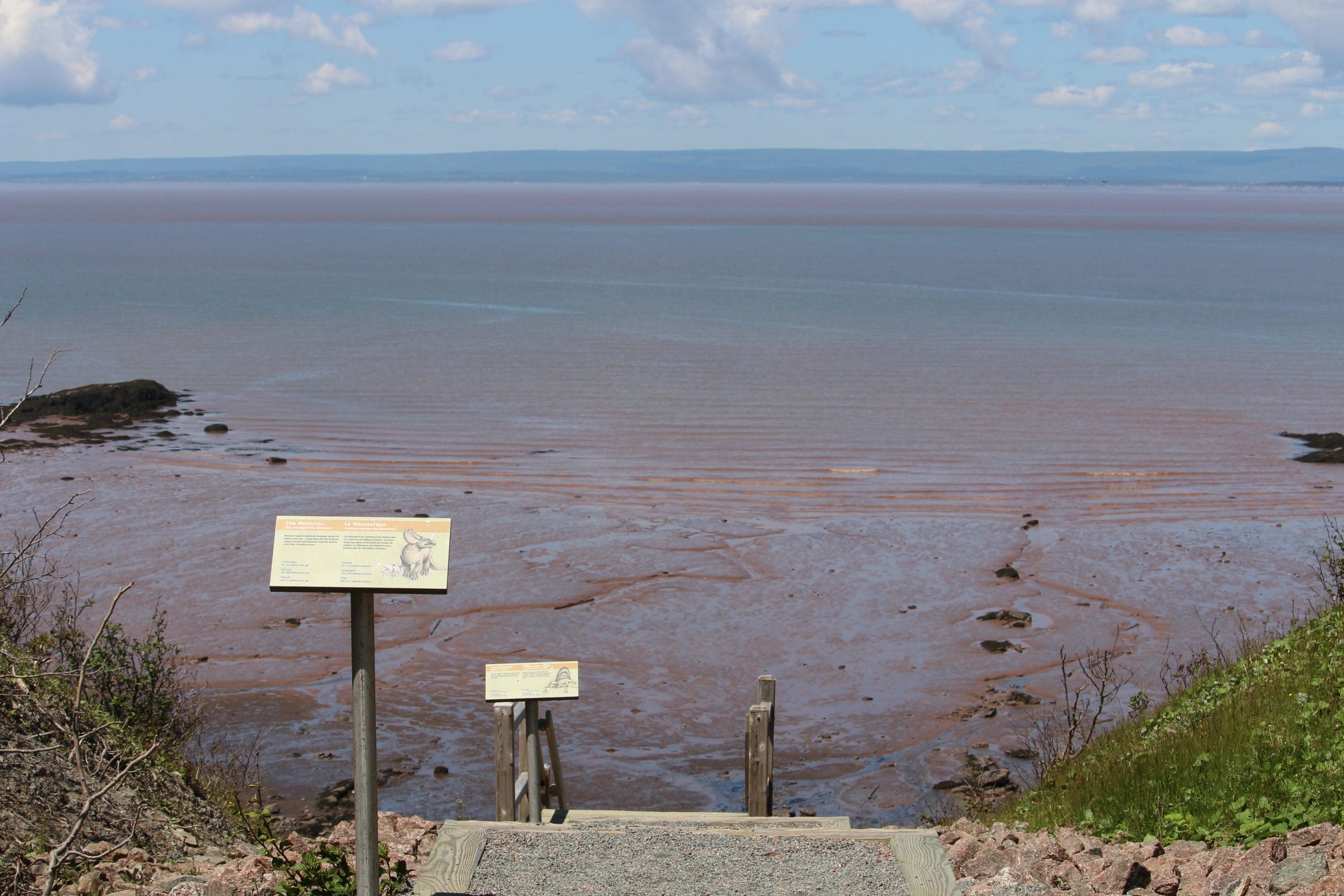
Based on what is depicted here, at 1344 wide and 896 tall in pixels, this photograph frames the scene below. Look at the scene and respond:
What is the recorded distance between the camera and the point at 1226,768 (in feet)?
25.3

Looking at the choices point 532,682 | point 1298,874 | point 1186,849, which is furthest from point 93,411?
point 1298,874

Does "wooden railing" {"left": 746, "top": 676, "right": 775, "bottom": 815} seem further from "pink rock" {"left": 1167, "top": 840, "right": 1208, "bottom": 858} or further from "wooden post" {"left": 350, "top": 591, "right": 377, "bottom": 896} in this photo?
"wooden post" {"left": 350, "top": 591, "right": 377, "bottom": 896}

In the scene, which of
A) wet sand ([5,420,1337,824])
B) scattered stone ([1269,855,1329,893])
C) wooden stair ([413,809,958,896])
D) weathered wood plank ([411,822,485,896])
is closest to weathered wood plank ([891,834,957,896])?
wooden stair ([413,809,958,896])

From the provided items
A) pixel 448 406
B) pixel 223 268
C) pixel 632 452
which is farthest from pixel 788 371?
pixel 223 268

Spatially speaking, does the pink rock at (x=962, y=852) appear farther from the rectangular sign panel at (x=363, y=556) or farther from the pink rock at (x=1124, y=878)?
the rectangular sign panel at (x=363, y=556)

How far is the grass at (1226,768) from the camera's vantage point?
22.8 feet

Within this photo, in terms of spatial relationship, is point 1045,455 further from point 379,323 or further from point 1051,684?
point 379,323

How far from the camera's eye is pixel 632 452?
91.5 ft

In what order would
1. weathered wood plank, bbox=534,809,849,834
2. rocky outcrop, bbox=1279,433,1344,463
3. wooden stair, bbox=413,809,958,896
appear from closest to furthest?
wooden stair, bbox=413,809,958,896, weathered wood plank, bbox=534,809,849,834, rocky outcrop, bbox=1279,433,1344,463

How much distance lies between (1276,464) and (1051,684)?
1492 cm

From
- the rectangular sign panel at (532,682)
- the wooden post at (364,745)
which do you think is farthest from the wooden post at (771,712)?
the wooden post at (364,745)

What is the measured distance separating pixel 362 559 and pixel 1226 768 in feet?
17.2

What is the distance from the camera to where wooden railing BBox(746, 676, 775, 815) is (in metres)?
9.35

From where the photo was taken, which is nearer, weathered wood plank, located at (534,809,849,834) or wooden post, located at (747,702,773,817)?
weathered wood plank, located at (534,809,849,834)
